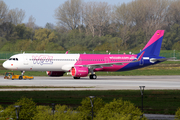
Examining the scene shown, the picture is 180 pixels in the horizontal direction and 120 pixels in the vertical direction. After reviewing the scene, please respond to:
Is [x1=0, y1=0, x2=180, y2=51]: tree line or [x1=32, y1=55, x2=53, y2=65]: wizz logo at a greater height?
[x1=0, y1=0, x2=180, y2=51]: tree line

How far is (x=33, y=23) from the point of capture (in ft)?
493

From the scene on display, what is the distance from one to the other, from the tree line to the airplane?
206ft

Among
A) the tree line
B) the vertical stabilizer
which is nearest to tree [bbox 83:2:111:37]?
the tree line

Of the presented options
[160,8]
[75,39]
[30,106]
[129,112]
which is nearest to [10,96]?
[30,106]

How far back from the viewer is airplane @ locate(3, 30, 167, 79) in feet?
137

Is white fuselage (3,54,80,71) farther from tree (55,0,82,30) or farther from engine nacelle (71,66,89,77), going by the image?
tree (55,0,82,30)

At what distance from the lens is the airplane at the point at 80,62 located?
137 feet

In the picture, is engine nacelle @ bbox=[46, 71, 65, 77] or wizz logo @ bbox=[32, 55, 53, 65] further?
engine nacelle @ bbox=[46, 71, 65, 77]

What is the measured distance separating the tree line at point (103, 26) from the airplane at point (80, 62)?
62.9 metres

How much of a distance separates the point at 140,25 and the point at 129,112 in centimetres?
11277

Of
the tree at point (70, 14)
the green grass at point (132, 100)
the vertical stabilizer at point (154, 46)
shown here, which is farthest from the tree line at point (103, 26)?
the green grass at point (132, 100)

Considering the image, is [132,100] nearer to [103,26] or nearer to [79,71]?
[79,71]

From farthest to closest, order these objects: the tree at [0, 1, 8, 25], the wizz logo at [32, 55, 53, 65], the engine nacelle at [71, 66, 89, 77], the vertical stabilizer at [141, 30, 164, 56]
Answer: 1. the tree at [0, 1, 8, 25]
2. the vertical stabilizer at [141, 30, 164, 56]
3. the wizz logo at [32, 55, 53, 65]
4. the engine nacelle at [71, 66, 89, 77]

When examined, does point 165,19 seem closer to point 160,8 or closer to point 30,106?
point 160,8
